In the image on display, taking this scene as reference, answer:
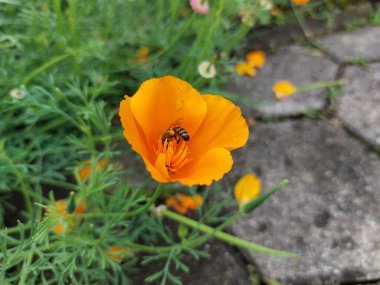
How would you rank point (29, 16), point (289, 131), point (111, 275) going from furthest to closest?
1. point (289, 131)
2. point (29, 16)
3. point (111, 275)

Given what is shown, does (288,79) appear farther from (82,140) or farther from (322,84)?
(82,140)

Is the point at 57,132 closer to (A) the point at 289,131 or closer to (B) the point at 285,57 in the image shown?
(A) the point at 289,131

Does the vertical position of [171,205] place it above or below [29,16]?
below

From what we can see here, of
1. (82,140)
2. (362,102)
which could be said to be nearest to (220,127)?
(82,140)

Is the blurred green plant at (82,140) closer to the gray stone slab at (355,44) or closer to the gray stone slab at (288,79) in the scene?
the gray stone slab at (288,79)

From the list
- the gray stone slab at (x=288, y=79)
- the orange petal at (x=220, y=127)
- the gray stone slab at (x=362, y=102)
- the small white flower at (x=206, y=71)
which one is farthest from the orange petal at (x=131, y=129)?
the gray stone slab at (x=362, y=102)

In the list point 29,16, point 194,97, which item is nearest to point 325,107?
point 194,97
